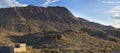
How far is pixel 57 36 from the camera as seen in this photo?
165250 millimetres

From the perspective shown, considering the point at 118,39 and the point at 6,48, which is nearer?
the point at 6,48

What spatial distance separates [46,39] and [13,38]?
59.5 feet

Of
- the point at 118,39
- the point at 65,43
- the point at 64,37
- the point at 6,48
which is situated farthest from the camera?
the point at 118,39

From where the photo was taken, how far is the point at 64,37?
170375mm

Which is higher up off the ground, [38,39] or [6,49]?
[6,49]

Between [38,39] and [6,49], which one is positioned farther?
[38,39]

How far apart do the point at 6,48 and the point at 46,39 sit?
7679cm

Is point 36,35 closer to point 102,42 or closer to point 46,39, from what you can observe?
point 46,39

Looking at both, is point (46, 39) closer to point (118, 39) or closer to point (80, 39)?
point (80, 39)

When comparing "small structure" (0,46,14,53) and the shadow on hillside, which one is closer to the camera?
"small structure" (0,46,14,53)

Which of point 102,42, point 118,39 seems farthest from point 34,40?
point 118,39

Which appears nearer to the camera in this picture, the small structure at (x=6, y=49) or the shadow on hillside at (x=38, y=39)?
the small structure at (x=6, y=49)

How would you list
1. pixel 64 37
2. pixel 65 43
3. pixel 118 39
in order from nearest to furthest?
pixel 65 43, pixel 64 37, pixel 118 39

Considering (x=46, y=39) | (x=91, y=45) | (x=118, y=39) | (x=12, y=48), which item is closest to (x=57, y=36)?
(x=46, y=39)
